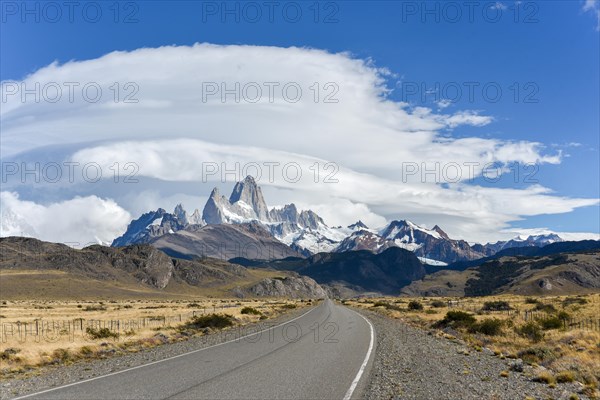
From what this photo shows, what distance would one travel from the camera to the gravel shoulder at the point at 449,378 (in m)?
14.1

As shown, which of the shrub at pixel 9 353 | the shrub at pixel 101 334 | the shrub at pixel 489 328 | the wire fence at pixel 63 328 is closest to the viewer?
the shrub at pixel 9 353

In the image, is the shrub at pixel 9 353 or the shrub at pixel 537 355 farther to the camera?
the shrub at pixel 537 355

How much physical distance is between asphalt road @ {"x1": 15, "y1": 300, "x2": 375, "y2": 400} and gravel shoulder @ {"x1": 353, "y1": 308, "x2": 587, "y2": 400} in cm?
74

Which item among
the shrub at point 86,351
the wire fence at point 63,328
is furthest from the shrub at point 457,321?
the shrub at point 86,351

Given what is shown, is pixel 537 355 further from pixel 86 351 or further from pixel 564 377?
pixel 86 351

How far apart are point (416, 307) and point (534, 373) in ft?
197

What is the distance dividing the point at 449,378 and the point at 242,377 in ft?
22.1

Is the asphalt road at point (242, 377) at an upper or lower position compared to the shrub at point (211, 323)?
upper

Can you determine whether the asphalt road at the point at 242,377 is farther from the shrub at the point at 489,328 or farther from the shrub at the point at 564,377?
the shrub at the point at 489,328

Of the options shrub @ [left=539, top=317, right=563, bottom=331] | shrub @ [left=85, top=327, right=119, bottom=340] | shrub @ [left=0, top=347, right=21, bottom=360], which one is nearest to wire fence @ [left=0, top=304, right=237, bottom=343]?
shrub @ [left=85, top=327, right=119, bottom=340]

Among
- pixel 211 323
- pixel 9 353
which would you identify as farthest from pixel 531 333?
pixel 9 353

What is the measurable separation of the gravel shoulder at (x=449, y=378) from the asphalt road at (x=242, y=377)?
741 mm

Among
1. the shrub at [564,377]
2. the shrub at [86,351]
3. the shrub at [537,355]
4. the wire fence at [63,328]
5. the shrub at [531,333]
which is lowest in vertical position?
the wire fence at [63,328]

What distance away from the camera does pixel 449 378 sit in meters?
16.6
